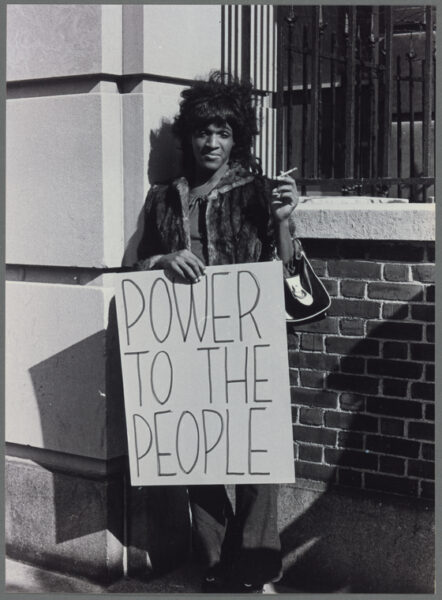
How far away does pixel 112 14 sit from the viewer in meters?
4.27

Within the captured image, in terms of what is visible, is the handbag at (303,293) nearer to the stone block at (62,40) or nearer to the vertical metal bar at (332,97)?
the vertical metal bar at (332,97)

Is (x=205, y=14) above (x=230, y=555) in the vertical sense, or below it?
above

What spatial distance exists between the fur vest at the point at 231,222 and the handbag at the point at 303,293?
0.43 feet

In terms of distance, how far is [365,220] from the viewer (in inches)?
165

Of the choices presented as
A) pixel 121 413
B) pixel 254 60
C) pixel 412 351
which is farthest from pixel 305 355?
pixel 254 60

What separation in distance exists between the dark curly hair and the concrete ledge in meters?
0.36

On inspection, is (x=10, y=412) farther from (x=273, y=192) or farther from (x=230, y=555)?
(x=273, y=192)

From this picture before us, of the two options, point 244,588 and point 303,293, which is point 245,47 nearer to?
point 303,293

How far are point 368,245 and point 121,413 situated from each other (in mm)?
1449

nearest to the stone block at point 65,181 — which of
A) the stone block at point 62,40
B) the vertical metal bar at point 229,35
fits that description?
the stone block at point 62,40

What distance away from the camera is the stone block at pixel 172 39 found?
14.0ft

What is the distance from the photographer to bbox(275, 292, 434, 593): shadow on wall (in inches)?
163

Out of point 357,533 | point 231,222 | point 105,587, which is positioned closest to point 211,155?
point 231,222

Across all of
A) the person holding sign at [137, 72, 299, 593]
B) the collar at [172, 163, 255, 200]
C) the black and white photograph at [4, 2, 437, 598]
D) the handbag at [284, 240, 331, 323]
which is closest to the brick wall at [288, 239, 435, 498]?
the black and white photograph at [4, 2, 437, 598]
